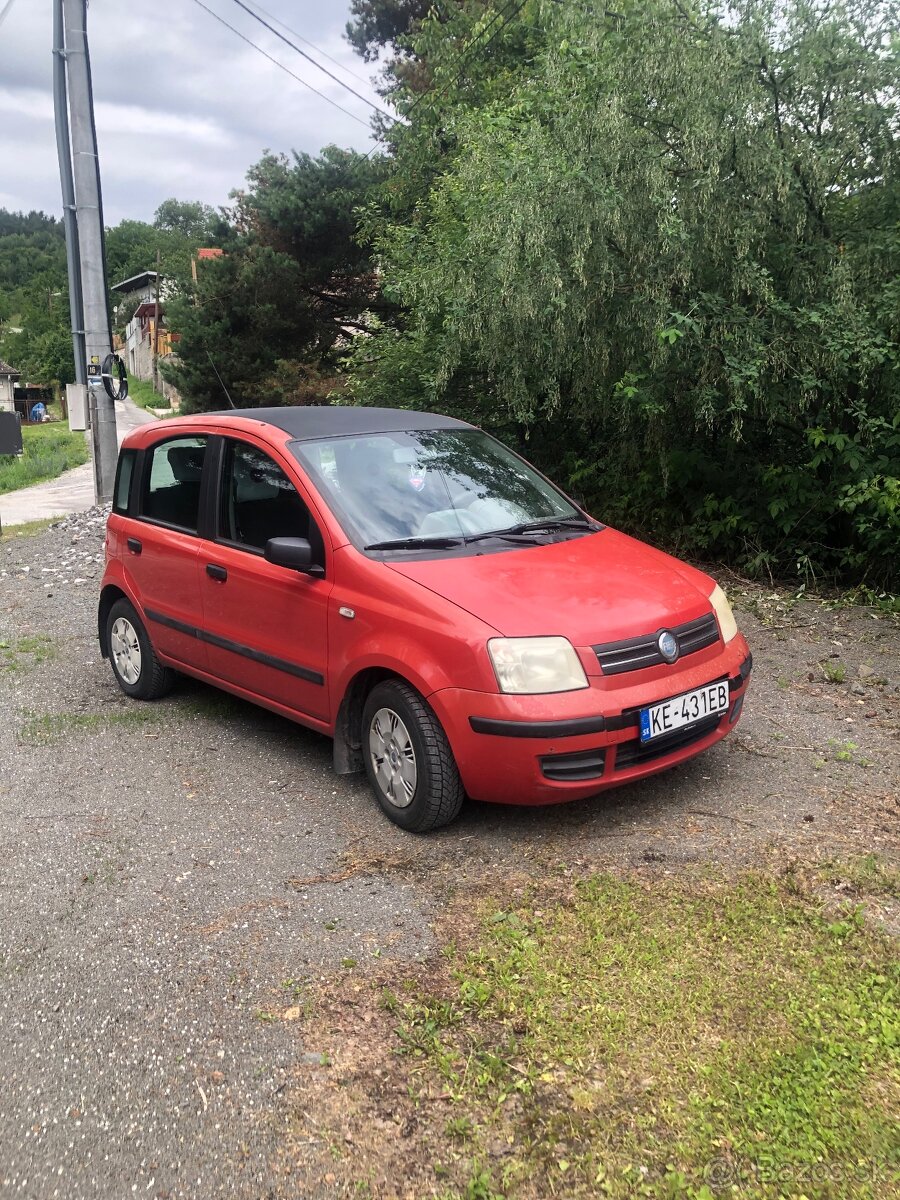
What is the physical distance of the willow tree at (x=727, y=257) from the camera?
23.9 ft

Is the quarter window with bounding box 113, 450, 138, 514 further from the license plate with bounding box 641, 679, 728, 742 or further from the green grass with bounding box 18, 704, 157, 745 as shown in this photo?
the license plate with bounding box 641, 679, 728, 742

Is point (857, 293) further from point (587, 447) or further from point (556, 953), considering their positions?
point (556, 953)

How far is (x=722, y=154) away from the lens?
7.35 metres

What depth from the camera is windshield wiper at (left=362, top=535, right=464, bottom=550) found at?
14.2ft

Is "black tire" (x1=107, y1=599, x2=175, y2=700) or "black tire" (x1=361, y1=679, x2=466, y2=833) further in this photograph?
"black tire" (x1=107, y1=599, x2=175, y2=700)

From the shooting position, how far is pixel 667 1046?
264 centimetres

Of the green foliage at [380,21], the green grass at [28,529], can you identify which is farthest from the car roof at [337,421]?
the green foliage at [380,21]

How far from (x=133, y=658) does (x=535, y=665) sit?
328 cm

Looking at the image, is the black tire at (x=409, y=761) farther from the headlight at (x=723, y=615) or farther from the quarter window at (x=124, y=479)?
the quarter window at (x=124, y=479)

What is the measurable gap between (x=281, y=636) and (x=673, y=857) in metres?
2.05

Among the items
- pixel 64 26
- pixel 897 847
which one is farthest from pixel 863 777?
pixel 64 26

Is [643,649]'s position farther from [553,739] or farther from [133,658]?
[133,658]

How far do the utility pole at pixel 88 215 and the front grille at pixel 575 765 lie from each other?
1073cm

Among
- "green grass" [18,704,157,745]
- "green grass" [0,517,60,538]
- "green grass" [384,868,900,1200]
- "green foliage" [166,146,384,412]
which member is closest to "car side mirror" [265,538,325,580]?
"green grass" [384,868,900,1200]
